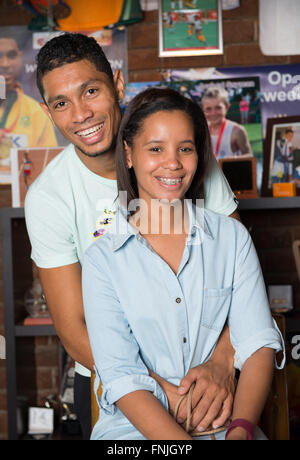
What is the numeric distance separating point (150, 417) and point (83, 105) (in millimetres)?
824

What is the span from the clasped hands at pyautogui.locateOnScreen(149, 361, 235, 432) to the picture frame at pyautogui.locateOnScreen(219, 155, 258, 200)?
128 centimetres

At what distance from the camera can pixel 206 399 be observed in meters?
1.21

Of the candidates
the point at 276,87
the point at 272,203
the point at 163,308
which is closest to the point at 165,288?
the point at 163,308

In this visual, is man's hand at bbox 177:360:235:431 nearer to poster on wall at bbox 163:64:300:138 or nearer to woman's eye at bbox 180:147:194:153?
woman's eye at bbox 180:147:194:153

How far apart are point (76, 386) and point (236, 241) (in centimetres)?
70

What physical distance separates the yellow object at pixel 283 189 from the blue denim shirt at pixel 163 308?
3.57ft

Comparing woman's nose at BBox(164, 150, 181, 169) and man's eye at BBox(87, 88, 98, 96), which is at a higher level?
man's eye at BBox(87, 88, 98, 96)

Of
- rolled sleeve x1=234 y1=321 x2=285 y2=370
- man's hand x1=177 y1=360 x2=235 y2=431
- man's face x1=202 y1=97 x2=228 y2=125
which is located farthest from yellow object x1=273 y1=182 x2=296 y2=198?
man's hand x1=177 y1=360 x2=235 y2=431

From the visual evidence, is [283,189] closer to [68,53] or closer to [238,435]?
[68,53]

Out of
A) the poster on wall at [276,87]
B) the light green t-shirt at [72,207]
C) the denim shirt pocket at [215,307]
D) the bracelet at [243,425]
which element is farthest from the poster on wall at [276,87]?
the bracelet at [243,425]

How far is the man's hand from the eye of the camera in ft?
3.93

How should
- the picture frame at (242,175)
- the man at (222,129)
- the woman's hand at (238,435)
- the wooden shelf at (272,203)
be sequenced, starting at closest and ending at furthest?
the woman's hand at (238,435) → the wooden shelf at (272,203) → the picture frame at (242,175) → the man at (222,129)

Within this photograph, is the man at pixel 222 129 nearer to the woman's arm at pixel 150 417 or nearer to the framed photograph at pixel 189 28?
the framed photograph at pixel 189 28

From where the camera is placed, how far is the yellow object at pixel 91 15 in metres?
2.55
